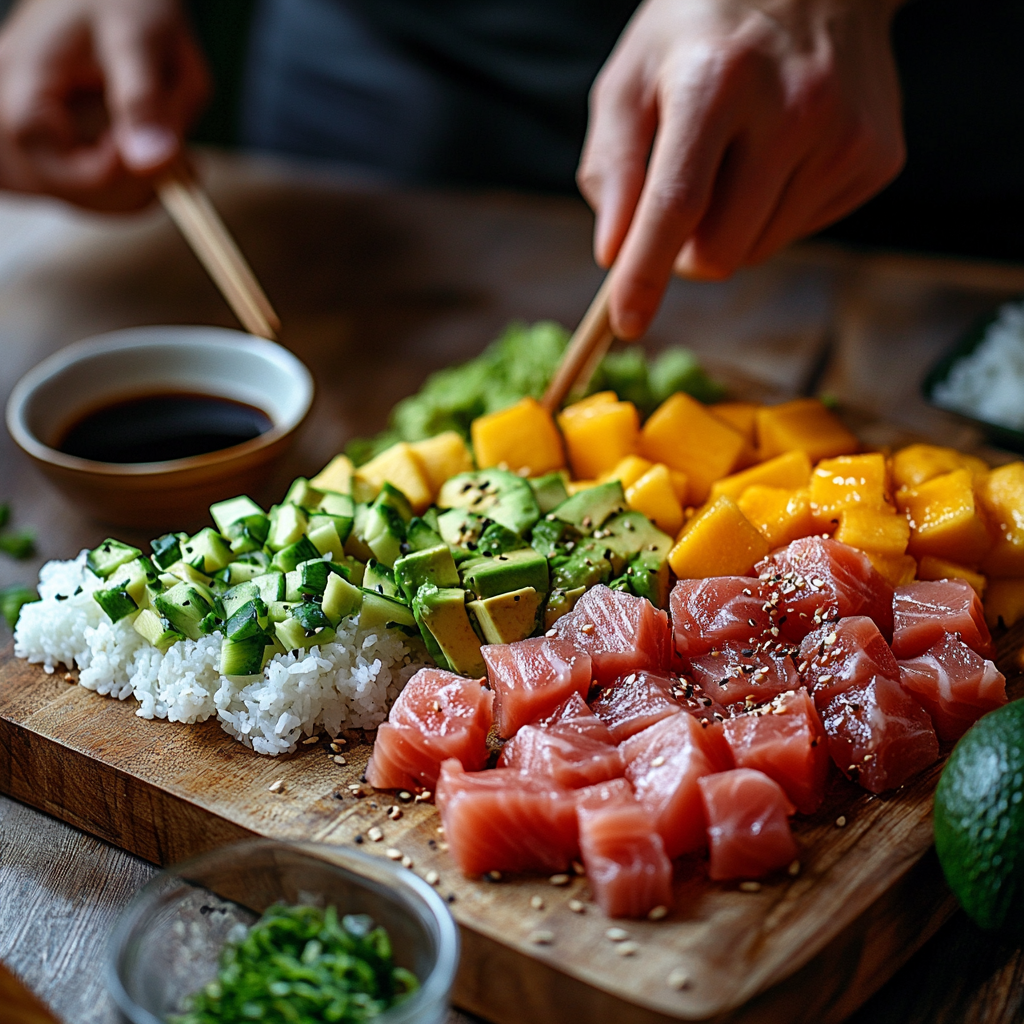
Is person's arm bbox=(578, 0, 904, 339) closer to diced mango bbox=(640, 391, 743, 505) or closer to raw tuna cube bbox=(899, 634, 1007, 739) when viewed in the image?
diced mango bbox=(640, 391, 743, 505)

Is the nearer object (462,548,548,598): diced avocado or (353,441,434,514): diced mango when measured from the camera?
(462,548,548,598): diced avocado

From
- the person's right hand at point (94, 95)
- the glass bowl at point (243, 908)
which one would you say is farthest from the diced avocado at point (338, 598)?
the person's right hand at point (94, 95)

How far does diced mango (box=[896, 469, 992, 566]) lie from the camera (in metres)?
2.42

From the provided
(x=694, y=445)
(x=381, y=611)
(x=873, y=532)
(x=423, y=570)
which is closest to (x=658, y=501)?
(x=694, y=445)

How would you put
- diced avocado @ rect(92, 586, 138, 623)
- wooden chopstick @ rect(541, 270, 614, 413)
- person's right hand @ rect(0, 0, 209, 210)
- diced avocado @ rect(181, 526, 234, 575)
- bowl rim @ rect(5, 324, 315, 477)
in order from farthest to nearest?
1. person's right hand @ rect(0, 0, 209, 210)
2. wooden chopstick @ rect(541, 270, 614, 413)
3. bowl rim @ rect(5, 324, 315, 477)
4. diced avocado @ rect(181, 526, 234, 575)
5. diced avocado @ rect(92, 586, 138, 623)

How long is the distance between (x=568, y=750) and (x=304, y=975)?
2.02 feet

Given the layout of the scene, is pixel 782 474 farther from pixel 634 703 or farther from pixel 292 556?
pixel 292 556

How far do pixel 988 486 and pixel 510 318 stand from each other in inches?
78.7

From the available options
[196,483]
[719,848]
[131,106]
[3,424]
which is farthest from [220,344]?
[719,848]

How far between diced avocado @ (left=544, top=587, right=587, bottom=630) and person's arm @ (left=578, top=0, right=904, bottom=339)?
2.72ft

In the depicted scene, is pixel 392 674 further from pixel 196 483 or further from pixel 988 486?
pixel 988 486

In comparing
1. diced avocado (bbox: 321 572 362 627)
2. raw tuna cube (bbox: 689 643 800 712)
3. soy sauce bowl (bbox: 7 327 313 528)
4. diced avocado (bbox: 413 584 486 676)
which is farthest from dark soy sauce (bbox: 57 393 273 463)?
raw tuna cube (bbox: 689 643 800 712)

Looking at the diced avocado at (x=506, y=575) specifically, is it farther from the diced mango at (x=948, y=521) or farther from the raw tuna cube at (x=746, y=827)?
the diced mango at (x=948, y=521)

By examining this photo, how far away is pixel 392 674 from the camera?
7.46 feet
